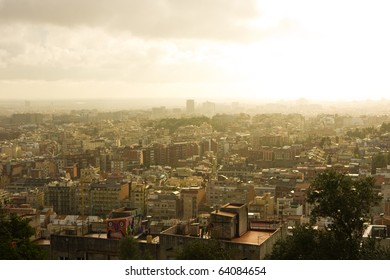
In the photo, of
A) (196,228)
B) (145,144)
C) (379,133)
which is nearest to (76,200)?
(145,144)

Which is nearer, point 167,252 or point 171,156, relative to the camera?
point 167,252

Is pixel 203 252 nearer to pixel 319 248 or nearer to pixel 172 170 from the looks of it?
pixel 319 248

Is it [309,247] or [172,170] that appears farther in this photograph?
[172,170]

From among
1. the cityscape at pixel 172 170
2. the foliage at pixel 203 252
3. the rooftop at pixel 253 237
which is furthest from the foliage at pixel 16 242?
the rooftop at pixel 253 237

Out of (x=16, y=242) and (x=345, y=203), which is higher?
(x=345, y=203)

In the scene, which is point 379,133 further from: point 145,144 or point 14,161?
point 14,161

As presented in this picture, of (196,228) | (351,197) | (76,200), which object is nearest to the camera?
(351,197)

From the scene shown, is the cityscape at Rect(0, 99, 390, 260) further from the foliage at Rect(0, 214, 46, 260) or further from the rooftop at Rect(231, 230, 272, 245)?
the foliage at Rect(0, 214, 46, 260)

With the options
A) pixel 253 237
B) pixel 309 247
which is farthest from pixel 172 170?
pixel 309 247
